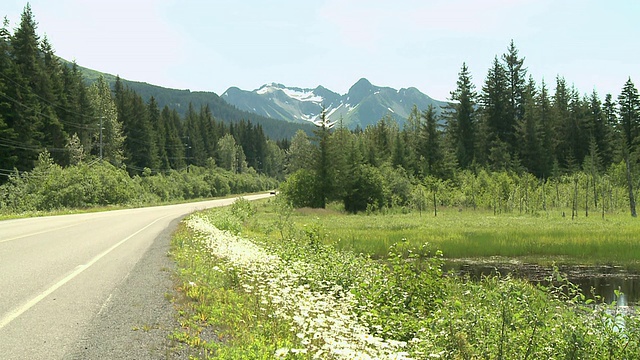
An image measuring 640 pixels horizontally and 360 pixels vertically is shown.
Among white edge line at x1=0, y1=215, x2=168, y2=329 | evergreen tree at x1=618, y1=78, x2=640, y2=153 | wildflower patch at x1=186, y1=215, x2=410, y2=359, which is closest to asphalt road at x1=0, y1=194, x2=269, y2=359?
white edge line at x1=0, y1=215, x2=168, y2=329

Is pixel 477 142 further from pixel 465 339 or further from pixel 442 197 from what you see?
pixel 465 339

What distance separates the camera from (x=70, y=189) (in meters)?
37.6

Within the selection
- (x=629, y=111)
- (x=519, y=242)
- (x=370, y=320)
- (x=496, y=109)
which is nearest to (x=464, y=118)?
(x=496, y=109)

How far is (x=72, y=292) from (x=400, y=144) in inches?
2589

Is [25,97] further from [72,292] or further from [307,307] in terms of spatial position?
[307,307]

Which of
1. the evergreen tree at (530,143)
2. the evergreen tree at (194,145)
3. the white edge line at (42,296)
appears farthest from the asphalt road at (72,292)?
the evergreen tree at (194,145)

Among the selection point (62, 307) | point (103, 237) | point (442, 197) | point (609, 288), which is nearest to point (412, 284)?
point (62, 307)

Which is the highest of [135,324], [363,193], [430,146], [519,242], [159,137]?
[159,137]

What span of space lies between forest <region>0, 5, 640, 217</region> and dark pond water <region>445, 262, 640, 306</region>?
22.1 m

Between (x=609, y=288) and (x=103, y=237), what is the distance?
61.3ft

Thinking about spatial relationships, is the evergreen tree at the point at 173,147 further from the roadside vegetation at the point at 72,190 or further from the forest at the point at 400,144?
the roadside vegetation at the point at 72,190

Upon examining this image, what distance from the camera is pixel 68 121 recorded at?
189 ft

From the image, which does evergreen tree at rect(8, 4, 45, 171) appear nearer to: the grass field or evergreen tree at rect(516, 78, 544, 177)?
the grass field

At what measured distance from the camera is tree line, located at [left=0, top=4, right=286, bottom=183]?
44000 mm
